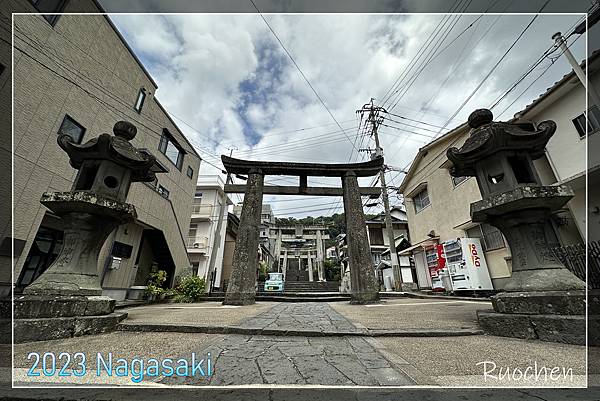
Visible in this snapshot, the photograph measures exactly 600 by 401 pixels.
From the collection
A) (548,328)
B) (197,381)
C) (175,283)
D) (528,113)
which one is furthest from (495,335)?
(175,283)

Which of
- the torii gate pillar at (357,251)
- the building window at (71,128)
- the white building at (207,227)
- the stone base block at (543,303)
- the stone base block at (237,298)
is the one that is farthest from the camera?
the white building at (207,227)

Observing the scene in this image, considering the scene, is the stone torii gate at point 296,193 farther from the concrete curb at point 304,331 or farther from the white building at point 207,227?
the white building at point 207,227

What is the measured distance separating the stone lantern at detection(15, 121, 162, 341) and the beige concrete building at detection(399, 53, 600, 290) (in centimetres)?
993

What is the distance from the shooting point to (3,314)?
9.09 feet

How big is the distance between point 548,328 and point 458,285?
929cm

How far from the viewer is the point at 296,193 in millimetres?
8078

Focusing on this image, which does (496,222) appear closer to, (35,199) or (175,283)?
(35,199)

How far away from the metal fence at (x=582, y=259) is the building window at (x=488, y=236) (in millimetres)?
4546

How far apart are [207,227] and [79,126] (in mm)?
11764

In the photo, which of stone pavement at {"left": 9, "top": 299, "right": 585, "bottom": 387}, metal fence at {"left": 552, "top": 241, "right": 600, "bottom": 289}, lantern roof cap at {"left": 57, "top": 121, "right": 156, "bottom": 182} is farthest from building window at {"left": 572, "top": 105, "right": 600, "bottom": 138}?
lantern roof cap at {"left": 57, "top": 121, "right": 156, "bottom": 182}

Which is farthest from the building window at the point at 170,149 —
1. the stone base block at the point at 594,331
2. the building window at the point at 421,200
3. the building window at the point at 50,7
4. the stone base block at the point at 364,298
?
the building window at the point at 421,200

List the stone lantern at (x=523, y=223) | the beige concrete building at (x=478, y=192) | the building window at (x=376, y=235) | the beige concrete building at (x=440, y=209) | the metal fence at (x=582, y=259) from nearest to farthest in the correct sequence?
the stone lantern at (x=523, y=223), the metal fence at (x=582, y=259), the beige concrete building at (x=478, y=192), the beige concrete building at (x=440, y=209), the building window at (x=376, y=235)

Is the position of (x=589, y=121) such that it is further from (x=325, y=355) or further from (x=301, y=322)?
(x=325, y=355)

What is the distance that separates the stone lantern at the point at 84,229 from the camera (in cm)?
290
